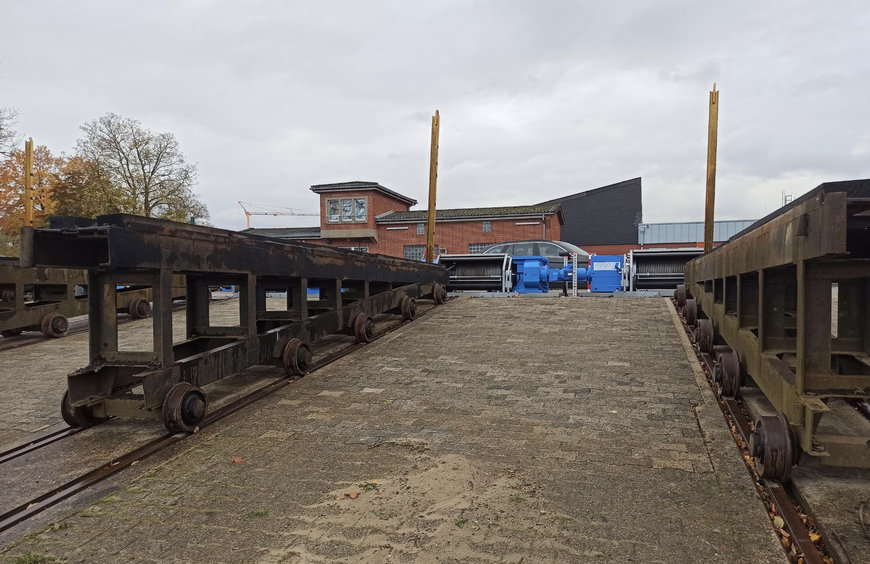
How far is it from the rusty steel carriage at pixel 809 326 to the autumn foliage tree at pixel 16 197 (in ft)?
119

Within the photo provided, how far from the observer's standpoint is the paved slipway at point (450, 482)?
280 centimetres

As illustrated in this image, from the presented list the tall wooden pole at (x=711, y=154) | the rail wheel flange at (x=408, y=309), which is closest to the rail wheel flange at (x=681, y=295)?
the tall wooden pole at (x=711, y=154)

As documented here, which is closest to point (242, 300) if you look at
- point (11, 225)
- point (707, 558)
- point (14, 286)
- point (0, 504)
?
point (0, 504)

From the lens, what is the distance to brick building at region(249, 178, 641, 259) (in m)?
29.5

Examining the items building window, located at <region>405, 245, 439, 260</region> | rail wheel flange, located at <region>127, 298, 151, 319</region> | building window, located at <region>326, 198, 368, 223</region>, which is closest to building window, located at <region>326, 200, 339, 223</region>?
building window, located at <region>326, 198, 368, 223</region>

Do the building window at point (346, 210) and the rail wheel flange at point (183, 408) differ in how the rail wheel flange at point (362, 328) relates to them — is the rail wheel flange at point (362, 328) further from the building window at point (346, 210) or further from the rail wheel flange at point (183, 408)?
the building window at point (346, 210)

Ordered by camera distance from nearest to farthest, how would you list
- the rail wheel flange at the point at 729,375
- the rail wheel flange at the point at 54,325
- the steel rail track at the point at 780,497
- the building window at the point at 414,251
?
the steel rail track at the point at 780,497 < the rail wheel flange at the point at 729,375 < the rail wheel flange at the point at 54,325 < the building window at the point at 414,251

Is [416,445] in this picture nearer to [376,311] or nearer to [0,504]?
[0,504]

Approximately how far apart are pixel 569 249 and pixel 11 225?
107 ft

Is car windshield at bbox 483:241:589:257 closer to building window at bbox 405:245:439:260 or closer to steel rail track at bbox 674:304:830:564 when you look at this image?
steel rail track at bbox 674:304:830:564

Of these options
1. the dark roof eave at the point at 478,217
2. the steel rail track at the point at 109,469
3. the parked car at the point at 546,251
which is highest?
the dark roof eave at the point at 478,217

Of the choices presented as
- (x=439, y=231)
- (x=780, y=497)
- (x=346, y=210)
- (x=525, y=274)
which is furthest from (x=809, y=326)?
(x=346, y=210)

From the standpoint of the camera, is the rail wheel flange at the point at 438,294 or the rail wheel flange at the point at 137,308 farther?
the rail wheel flange at the point at 137,308

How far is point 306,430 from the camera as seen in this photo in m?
4.79
